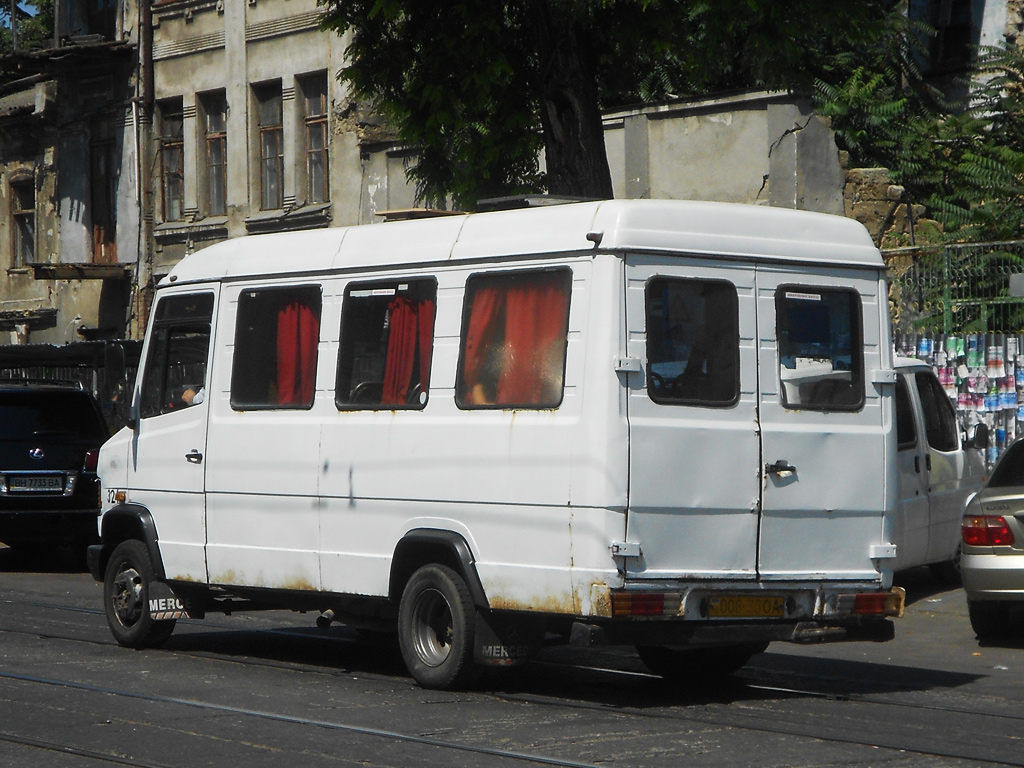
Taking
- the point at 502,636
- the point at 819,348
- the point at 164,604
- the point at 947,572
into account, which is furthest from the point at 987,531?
the point at 164,604

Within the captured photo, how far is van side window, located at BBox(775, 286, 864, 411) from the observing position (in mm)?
8898

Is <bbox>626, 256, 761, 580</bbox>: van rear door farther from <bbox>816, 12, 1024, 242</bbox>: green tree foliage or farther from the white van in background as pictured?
<bbox>816, 12, 1024, 242</bbox>: green tree foliage

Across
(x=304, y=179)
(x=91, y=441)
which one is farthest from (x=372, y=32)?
(x=304, y=179)

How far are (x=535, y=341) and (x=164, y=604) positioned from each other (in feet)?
12.7

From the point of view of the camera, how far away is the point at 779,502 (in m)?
8.70

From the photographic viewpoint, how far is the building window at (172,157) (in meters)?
30.2

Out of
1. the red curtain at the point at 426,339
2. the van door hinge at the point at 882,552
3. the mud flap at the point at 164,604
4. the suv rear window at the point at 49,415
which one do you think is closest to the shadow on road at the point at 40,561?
the suv rear window at the point at 49,415

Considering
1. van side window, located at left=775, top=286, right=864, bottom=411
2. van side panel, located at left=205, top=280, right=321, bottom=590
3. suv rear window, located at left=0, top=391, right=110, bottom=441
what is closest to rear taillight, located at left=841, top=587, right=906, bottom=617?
van side window, located at left=775, top=286, right=864, bottom=411

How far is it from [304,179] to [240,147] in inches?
69.2

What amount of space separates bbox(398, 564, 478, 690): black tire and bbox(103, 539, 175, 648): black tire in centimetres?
252

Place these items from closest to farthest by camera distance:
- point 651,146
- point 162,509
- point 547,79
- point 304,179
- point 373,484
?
point 373,484, point 162,509, point 547,79, point 651,146, point 304,179

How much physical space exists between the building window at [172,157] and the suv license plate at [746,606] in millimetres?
23239

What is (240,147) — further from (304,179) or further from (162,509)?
(162,509)

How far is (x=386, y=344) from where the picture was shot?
9508 mm
